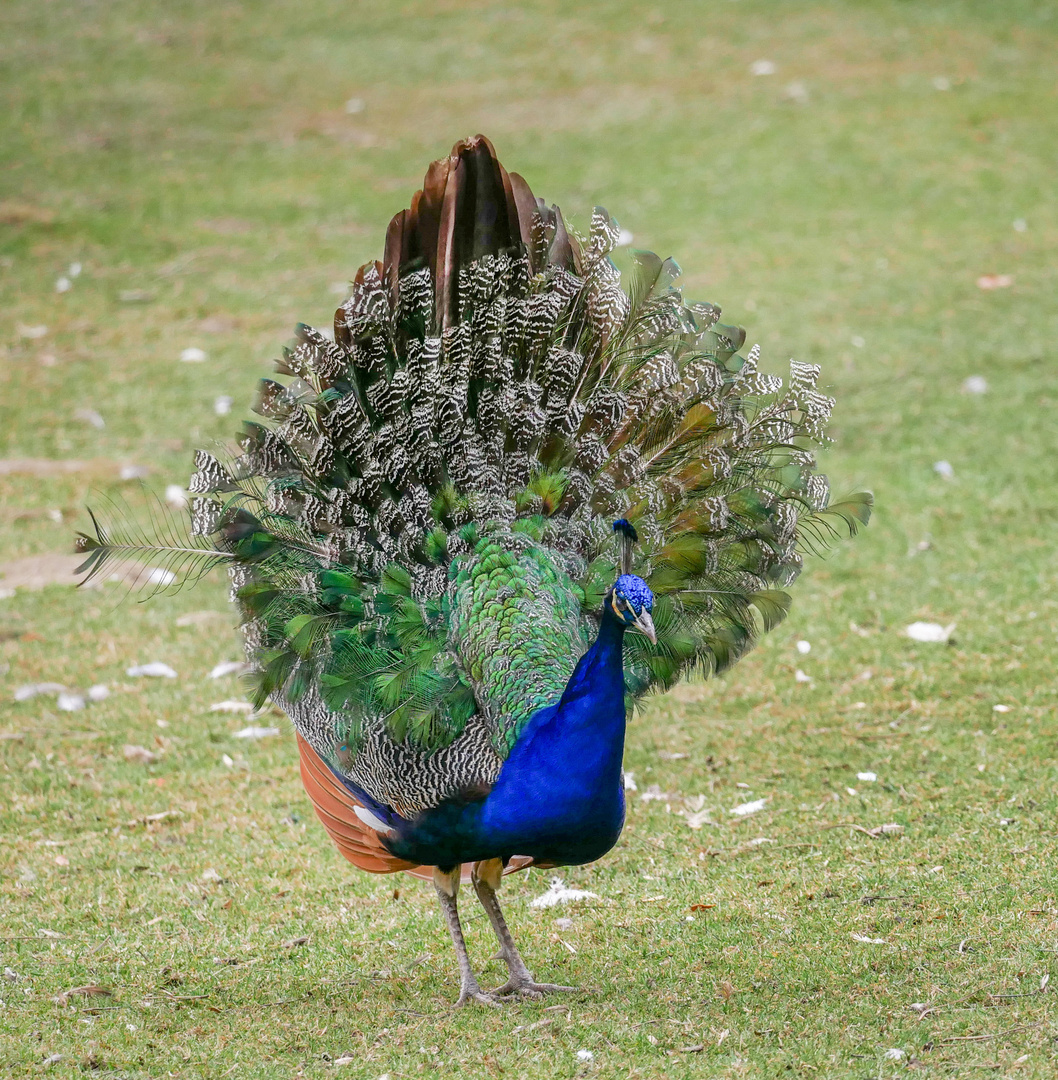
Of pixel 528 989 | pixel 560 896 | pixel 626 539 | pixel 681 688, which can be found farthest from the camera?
pixel 681 688

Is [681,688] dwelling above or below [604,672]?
below

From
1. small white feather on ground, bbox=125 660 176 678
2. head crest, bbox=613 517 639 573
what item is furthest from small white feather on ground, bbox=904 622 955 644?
small white feather on ground, bbox=125 660 176 678

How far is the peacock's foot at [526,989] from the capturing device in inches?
179

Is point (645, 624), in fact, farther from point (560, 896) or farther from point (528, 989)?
point (560, 896)

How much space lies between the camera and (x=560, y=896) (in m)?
5.26

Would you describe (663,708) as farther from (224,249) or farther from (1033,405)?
(224,249)

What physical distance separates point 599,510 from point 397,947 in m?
1.63

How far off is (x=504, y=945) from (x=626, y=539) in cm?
150

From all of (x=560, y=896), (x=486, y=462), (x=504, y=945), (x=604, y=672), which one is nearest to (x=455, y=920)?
(x=504, y=945)

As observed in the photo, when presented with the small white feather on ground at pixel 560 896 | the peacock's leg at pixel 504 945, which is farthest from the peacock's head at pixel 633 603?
the small white feather on ground at pixel 560 896

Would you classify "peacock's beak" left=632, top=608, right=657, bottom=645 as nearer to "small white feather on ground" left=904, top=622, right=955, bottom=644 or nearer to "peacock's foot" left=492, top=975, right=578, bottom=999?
"peacock's foot" left=492, top=975, right=578, bottom=999

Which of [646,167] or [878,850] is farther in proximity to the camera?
[646,167]

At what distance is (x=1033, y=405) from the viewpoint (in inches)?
388

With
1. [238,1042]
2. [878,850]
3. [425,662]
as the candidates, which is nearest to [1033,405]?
[878,850]
